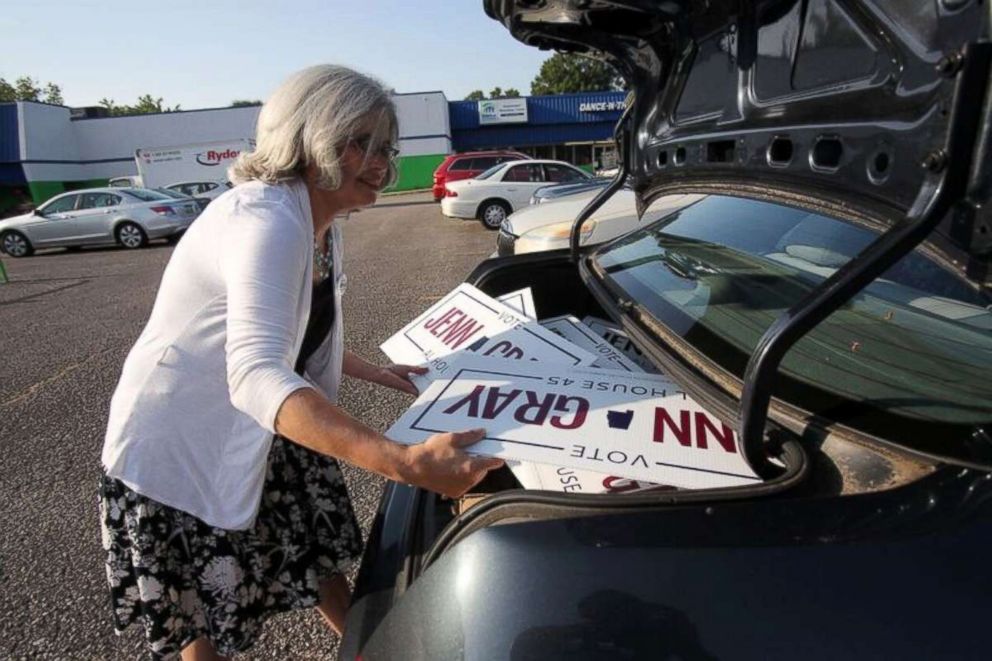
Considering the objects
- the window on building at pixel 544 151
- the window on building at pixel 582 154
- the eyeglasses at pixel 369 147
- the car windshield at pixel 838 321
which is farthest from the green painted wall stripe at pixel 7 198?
the car windshield at pixel 838 321

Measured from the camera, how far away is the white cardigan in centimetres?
117

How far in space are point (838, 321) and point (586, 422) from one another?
0.64 m

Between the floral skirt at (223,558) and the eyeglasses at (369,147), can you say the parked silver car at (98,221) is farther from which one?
the eyeglasses at (369,147)

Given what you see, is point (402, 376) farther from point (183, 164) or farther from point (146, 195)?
point (183, 164)

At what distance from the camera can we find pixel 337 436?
110 cm

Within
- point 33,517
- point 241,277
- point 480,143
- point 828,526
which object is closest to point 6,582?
point 33,517

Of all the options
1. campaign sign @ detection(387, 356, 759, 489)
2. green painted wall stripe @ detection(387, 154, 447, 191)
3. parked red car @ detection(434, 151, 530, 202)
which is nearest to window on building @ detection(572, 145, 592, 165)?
green painted wall stripe @ detection(387, 154, 447, 191)

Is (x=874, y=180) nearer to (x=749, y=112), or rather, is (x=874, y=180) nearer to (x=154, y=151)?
(x=749, y=112)

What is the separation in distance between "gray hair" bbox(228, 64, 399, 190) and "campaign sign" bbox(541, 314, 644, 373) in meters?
0.75

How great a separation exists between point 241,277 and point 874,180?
1.10 metres

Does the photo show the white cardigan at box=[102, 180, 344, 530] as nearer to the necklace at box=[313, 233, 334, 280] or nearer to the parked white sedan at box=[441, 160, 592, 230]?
the necklace at box=[313, 233, 334, 280]

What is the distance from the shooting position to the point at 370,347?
507 centimetres

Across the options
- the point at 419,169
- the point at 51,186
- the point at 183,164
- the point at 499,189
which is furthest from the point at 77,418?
the point at 51,186

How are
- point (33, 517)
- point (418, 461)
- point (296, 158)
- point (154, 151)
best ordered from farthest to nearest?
point (154, 151) → point (33, 517) → point (296, 158) → point (418, 461)
